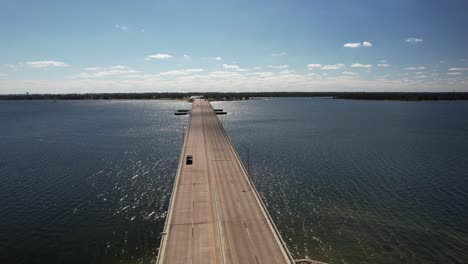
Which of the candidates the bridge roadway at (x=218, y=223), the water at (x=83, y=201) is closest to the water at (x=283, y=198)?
the water at (x=83, y=201)

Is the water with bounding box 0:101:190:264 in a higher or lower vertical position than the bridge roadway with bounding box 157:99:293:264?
lower

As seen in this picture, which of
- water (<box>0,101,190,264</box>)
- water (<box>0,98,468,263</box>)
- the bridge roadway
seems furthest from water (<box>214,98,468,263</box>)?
water (<box>0,101,190,264</box>)

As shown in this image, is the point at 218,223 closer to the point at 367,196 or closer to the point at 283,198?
Answer: the point at 283,198

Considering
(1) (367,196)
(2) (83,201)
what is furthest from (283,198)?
(2) (83,201)

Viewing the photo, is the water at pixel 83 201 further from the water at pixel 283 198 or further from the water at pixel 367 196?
the water at pixel 367 196

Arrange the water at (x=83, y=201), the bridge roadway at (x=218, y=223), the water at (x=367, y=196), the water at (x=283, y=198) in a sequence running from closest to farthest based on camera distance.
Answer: the bridge roadway at (x=218, y=223) < the water at (x=83, y=201) < the water at (x=283, y=198) < the water at (x=367, y=196)

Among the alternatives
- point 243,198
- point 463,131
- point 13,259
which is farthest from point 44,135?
point 463,131

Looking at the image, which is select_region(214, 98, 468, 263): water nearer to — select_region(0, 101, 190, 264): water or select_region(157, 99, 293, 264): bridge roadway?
select_region(157, 99, 293, 264): bridge roadway

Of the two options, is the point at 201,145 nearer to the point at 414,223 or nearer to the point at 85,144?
the point at 85,144
